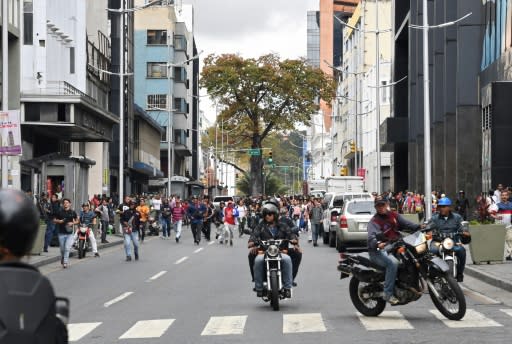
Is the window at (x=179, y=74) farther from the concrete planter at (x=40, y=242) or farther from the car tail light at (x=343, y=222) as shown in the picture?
the concrete planter at (x=40, y=242)

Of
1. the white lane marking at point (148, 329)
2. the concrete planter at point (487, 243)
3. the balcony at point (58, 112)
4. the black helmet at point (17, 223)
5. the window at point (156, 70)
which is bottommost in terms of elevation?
the white lane marking at point (148, 329)

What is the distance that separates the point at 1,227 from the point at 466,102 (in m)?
46.3

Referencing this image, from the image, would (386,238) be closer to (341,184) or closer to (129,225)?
(129,225)

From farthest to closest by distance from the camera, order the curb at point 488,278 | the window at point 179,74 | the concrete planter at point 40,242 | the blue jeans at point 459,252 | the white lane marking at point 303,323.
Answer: the window at point 179,74, the concrete planter at point 40,242, the curb at point 488,278, the blue jeans at point 459,252, the white lane marking at point 303,323

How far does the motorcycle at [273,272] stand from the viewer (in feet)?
50.9

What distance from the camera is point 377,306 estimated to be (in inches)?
564

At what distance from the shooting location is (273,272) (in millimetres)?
15664

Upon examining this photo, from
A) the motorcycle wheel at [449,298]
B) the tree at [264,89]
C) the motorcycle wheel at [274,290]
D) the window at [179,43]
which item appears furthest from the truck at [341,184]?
the motorcycle wheel at [449,298]

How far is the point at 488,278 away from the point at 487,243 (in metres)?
4.09

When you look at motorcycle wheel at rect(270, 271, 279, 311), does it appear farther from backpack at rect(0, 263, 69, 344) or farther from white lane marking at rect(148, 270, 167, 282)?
backpack at rect(0, 263, 69, 344)

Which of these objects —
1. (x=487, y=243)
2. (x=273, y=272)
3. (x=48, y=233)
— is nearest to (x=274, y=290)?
(x=273, y=272)

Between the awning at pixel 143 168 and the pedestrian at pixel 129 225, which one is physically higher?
the awning at pixel 143 168

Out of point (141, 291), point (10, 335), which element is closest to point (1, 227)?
point (10, 335)

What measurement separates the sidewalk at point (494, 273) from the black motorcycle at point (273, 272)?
4.53 metres
